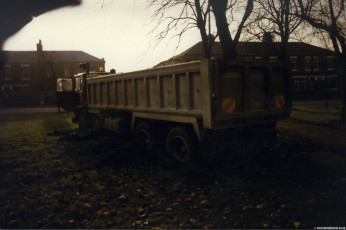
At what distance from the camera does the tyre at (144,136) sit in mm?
7168

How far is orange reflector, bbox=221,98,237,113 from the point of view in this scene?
5.24 meters

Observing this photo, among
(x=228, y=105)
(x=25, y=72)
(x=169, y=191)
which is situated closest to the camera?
(x=169, y=191)

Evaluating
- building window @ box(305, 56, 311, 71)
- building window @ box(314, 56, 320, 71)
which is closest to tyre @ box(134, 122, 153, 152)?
building window @ box(305, 56, 311, 71)

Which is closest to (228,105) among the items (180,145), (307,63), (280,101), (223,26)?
(180,145)

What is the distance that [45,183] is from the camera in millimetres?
5211

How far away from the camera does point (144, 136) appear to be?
7602 millimetres

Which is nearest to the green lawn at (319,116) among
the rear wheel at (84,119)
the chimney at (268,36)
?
the chimney at (268,36)

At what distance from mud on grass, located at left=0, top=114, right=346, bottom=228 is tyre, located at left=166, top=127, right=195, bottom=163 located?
0.99 ft

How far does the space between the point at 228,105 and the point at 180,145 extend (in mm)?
1636

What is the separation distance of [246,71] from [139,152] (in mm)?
3737

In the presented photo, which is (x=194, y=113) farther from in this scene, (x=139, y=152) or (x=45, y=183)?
(x=45, y=183)

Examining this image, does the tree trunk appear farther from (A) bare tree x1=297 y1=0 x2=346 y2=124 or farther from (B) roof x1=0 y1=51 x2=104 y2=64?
(B) roof x1=0 y1=51 x2=104 y2=64

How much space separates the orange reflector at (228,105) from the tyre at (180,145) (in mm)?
1069

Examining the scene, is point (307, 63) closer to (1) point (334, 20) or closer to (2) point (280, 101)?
(1) point (334, 20)
